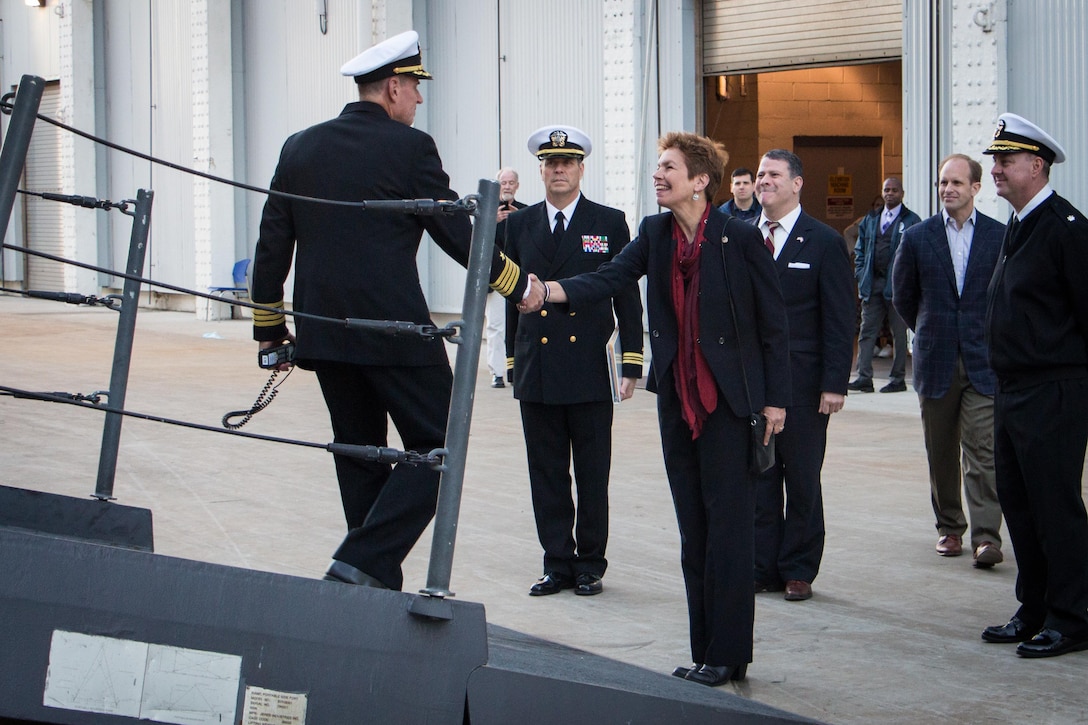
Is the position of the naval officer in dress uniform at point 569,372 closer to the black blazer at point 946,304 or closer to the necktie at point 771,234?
the necktie at point 771,234

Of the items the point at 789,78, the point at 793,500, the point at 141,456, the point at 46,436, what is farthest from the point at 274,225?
the point at 789,78

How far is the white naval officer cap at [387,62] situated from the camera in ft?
14.0

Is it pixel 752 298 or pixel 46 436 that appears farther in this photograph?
pixel 46 436

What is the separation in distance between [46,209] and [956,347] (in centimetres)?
2466

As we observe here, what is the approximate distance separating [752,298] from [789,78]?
13.6 m

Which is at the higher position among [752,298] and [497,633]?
[752,298]

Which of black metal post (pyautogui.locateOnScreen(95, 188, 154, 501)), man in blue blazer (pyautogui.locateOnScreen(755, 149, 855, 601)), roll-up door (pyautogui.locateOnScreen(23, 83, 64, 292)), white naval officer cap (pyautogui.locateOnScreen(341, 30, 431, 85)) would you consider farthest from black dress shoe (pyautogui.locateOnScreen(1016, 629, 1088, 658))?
roll-up door (pyautogui.locateOnScreen(23, 83, 64, 292))

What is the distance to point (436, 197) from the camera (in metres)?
4.23

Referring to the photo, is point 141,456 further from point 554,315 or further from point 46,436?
point 554,315

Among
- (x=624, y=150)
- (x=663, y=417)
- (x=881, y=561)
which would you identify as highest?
(x=624, y=150)

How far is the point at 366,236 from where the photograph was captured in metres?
4.15

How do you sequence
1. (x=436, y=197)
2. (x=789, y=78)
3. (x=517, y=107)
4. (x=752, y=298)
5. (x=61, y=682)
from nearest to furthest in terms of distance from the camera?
(x=61, y=682)
(x=436, y=197)
(x=752, y=298)
(x=517, y=107)
(x=789, y=78)

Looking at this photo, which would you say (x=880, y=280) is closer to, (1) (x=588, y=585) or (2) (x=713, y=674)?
(1) (x=588, y=585)


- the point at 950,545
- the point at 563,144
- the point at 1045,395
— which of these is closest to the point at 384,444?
the point at 563,144
